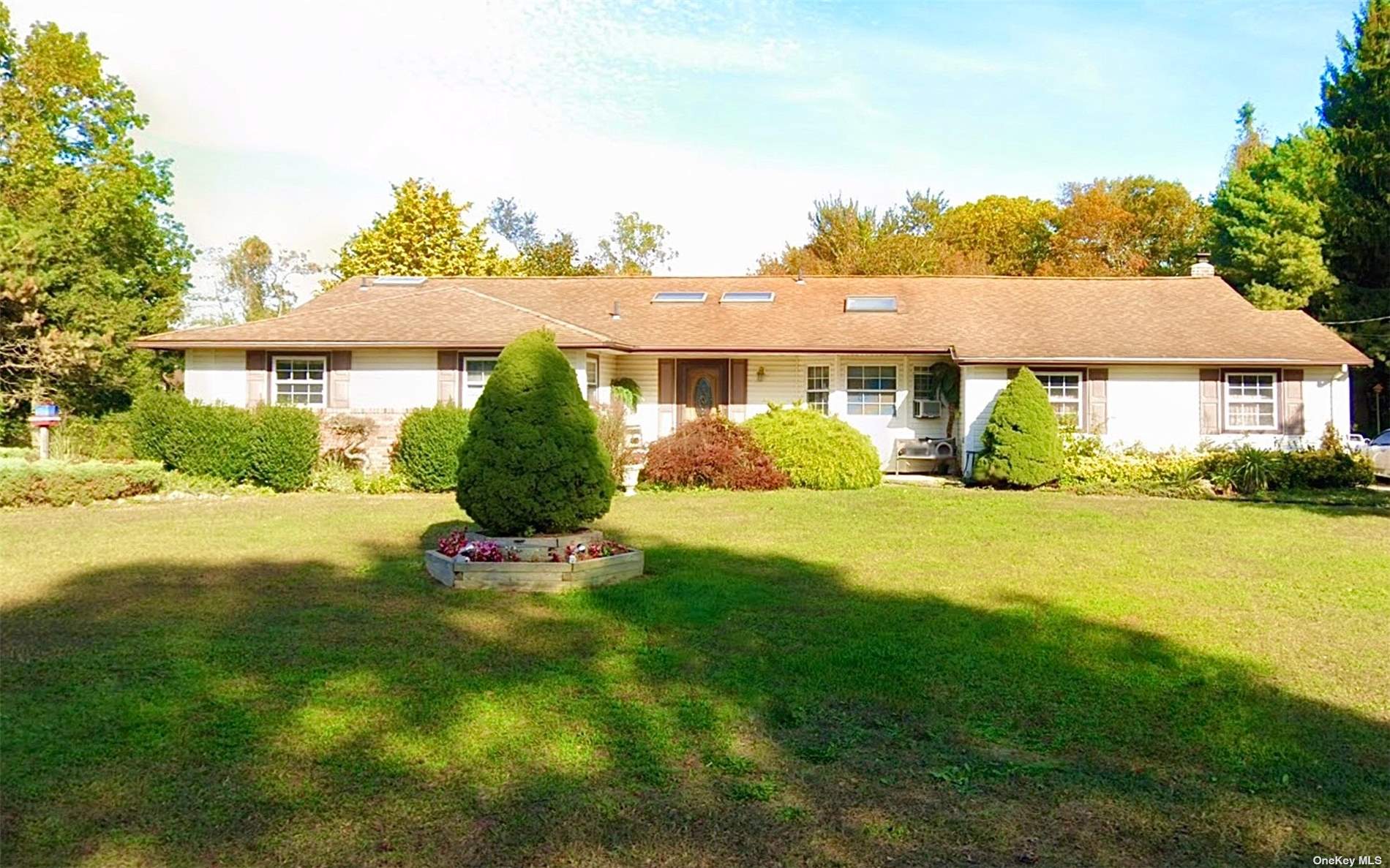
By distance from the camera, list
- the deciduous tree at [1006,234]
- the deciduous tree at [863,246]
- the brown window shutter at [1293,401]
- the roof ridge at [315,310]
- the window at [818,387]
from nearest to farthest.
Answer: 1. the brown window shutter at [1293,401]
2. the roof ridge at [315,310]
3. the window at [818,387]
4. the deciduous tree at [863,246]
5. the deciduous tree at [1006,234]

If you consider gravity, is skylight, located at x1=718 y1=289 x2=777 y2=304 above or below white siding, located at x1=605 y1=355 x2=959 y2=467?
above

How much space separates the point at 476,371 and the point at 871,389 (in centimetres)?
832

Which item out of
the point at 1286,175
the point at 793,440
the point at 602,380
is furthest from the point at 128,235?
the point at 1286,175

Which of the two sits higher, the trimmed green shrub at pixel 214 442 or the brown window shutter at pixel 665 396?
the brown window shutter at pixel 665 396

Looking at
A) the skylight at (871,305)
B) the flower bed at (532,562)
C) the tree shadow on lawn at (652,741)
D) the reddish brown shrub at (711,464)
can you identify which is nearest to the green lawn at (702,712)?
the tree shadow on lawn at (652,741)

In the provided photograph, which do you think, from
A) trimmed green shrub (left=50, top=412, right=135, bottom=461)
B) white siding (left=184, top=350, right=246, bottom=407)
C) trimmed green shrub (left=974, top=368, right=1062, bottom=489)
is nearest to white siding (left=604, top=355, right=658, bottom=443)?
trimmed green shrub (left=974, top=368, right=1062, bottom=489)

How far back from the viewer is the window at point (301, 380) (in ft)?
59.4

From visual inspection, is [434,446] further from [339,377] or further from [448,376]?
[339,377]

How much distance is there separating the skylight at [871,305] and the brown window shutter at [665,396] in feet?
15.0

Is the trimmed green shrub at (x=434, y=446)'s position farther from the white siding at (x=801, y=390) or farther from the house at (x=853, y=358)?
the white siding at (x=801, y=390)

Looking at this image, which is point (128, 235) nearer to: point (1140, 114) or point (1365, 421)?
point (1140, 114)

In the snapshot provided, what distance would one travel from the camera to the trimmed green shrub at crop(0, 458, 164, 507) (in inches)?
538

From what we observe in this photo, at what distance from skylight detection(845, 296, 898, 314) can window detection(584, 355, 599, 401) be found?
6.63 meters

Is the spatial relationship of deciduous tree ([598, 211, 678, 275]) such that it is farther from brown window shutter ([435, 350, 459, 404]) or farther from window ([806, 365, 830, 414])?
brown window shutter ([435, 350, 459, 404])
